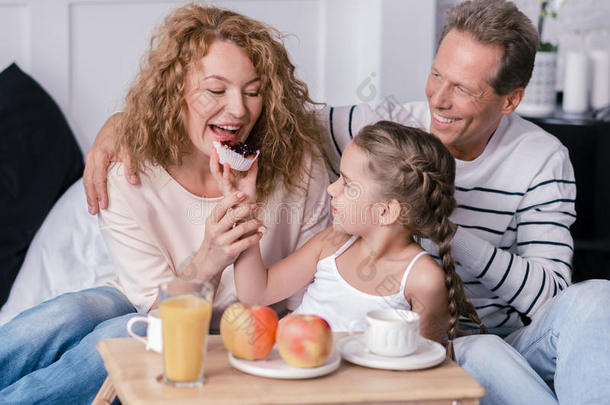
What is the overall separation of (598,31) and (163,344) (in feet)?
8.63

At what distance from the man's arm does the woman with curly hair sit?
1.39ft

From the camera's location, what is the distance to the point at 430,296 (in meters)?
1.59

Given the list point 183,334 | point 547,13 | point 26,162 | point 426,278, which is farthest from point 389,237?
point 547,13

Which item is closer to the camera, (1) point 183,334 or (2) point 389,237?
(1) point 183,334

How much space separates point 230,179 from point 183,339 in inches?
22.6

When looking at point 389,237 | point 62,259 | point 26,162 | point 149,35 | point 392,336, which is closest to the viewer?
point 392,336

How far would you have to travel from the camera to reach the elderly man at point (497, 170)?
5.73ft

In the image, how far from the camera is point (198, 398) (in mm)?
1097

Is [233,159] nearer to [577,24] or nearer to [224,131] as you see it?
[224,131]

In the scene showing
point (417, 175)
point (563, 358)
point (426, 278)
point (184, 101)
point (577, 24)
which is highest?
point (577, 24)

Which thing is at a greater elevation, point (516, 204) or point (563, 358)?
point (516, 204)

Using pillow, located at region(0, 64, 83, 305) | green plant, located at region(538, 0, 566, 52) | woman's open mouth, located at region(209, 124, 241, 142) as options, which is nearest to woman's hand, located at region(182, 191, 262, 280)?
woman's open mouth, located at region(209, 124, 241, 142)

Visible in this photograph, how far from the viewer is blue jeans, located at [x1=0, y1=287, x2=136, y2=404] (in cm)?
157

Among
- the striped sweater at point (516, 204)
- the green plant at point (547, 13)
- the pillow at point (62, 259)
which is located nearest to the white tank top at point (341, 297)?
the striped sweater at point (516, 204)
